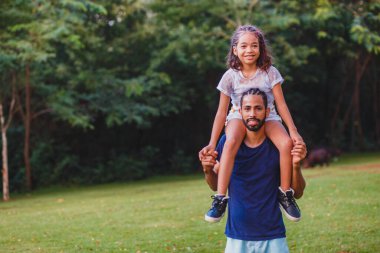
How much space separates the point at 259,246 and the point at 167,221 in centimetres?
611

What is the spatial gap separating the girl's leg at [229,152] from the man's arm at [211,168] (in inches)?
2.5

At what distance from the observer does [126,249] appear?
7.49 m

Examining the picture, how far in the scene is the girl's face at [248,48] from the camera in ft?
12.9

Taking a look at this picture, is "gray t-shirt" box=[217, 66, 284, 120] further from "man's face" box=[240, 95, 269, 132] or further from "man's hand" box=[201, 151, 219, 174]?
"man's hand" box=[201, 151, 219, 174]

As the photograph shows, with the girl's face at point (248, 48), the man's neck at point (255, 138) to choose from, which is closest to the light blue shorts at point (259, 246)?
the man's neck at point (255, 138)

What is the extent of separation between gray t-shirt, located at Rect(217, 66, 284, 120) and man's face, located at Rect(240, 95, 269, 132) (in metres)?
0.33

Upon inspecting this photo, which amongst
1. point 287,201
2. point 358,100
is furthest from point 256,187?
point 358,100

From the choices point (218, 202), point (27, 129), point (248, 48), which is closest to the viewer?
point (218, 202)

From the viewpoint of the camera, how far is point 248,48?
3928 millimetres

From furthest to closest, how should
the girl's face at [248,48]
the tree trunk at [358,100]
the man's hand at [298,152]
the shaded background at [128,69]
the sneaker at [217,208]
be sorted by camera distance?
the tree trunk at [358,100] → the shaded background at [128,69] → the girl's face at [248,48] → the sneaker at [217,208] → the man's hand at [298,152]

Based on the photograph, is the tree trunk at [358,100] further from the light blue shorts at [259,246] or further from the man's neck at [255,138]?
the light blue shorts at [259,246]

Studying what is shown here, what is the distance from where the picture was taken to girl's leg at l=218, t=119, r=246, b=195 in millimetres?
3625

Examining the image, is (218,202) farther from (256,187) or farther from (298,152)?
(298,152)

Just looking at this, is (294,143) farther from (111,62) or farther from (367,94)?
(367,94)
